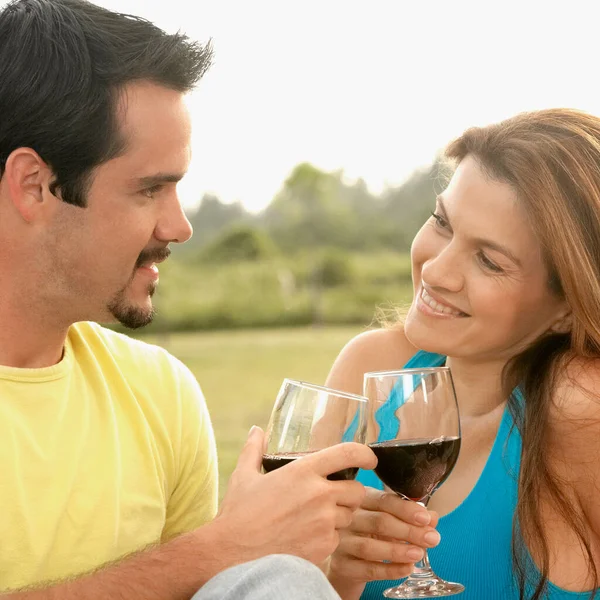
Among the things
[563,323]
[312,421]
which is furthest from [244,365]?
[312,421]

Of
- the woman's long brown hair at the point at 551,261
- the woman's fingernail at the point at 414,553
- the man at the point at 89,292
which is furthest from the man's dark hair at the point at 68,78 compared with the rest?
the woman's fingernail at the point at 414,553

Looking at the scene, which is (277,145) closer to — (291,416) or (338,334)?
(338,334)

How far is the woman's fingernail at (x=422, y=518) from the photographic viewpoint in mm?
1847

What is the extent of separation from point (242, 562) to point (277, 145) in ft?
63.1

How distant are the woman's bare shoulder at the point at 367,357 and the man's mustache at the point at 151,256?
0.64m

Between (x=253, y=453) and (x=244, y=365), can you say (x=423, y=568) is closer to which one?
(x=253, y=453)

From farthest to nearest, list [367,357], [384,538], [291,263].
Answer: [291,263], [367,357], [384,538]

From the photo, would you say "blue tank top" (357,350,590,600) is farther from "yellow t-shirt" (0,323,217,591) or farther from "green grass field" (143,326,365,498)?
"green grass field" (143,326,365,498)

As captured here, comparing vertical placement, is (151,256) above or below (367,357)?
above

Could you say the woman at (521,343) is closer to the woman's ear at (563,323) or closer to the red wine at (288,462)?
the woman's ear at (563,323)

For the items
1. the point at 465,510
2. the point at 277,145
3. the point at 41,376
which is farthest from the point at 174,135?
the point at 277,145

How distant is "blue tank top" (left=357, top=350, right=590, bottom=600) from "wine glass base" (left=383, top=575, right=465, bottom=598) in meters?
0.35

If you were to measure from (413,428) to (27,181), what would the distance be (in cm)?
110

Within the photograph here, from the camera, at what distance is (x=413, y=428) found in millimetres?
1810
